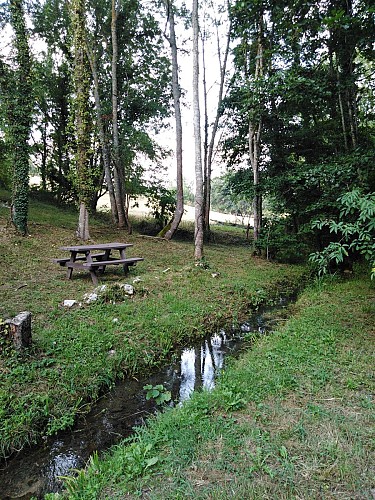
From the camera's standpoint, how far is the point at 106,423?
308cm

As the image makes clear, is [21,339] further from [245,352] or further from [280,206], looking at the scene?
[280,206]

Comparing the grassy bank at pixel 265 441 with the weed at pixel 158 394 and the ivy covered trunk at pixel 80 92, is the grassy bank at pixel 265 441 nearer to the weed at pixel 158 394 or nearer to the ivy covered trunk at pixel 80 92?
the weed at pixel 158 394

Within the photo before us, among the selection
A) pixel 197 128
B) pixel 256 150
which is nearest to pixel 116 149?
pixel 197 128

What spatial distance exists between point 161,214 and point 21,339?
12629 millimetres

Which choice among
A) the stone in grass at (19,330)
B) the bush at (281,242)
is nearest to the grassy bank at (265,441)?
the stone in grass at (19,330)

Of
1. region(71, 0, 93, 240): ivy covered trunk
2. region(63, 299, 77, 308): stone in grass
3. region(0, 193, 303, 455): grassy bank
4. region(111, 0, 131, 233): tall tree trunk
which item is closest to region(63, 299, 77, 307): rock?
region(63, 299, 77, 308): stone in grass

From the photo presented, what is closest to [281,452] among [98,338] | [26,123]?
[98,338]

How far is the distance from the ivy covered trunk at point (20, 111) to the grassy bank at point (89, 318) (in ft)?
4.59

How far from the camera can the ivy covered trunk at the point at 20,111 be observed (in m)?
8.86

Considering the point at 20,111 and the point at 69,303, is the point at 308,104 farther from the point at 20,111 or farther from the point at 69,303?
the point at 20,111

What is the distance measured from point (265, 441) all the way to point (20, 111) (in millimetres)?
10360

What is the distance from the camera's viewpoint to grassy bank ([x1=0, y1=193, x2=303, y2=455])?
3.11 meters

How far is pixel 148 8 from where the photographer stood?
42.0 feet

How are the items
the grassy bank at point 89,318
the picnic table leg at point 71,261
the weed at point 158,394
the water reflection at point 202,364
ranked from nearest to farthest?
1. the grassy bank at point 89,318
2. the weed at point 158,394
3. the water reflection at point 202,364
4. the picnic table leg at point 71,261
